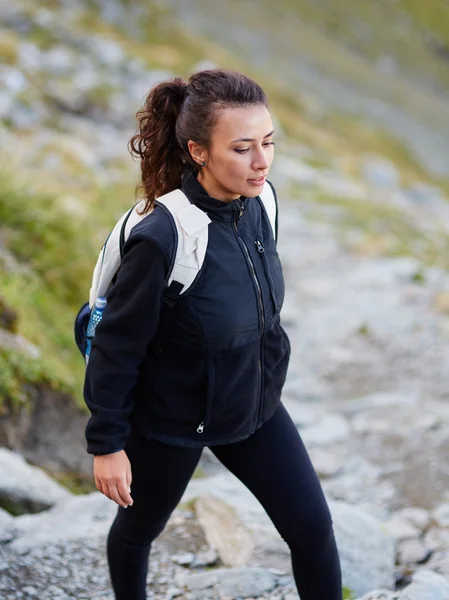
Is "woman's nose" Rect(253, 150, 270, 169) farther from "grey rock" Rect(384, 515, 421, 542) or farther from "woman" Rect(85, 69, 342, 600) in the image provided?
"grey rock" Rect(384, 515, 421, 542)

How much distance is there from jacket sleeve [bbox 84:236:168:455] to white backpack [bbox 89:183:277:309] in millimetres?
56

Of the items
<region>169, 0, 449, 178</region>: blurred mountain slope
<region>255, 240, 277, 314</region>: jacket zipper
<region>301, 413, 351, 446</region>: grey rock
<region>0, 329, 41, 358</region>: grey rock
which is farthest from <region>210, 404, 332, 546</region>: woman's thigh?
<region>169, 0, 449, 178</region>: blurred mountain slope

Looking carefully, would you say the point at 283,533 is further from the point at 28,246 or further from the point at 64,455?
the point at 28,246

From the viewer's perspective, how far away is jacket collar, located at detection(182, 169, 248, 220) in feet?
7.20

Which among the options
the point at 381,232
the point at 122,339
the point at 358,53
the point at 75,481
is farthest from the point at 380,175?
the point at 358,53

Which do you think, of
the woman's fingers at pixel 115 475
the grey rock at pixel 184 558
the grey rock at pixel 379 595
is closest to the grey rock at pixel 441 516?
the grey rock at pixel 379 595

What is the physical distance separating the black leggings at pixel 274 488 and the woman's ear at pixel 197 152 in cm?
82

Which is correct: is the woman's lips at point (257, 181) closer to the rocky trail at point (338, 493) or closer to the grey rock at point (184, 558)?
the rocky trail at point (338, 493)

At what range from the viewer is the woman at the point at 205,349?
6.91 feet

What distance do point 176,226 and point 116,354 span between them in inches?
15.0

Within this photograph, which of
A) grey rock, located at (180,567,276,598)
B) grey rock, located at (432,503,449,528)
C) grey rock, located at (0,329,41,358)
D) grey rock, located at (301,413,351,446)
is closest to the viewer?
grey rock, located at (180,567,276,598)

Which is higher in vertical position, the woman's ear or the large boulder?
the woman's ear

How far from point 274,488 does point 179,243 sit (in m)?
0.81

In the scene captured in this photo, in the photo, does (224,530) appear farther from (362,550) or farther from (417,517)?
(417,517)
